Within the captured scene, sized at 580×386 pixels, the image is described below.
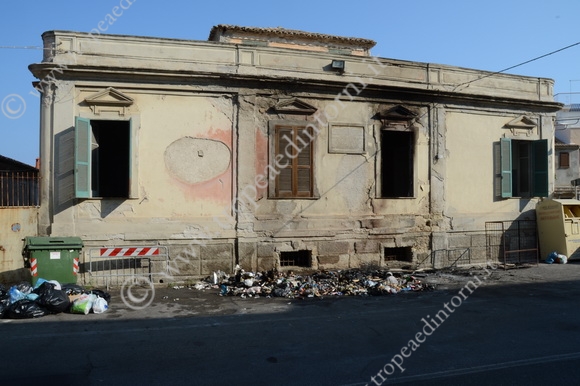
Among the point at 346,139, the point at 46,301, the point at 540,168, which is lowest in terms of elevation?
the point at 46,301

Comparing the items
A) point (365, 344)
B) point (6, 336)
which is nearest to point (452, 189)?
point (365, 344)

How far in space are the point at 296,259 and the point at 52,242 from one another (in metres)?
5.61

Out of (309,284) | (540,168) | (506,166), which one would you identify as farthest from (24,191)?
(540,168)

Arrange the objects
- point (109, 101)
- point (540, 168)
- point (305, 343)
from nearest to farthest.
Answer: point (305, 343)
point (109, 101)
point (540, 168)

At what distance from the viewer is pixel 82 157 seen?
33.0 ft

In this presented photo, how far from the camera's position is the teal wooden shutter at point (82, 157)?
32.6ft

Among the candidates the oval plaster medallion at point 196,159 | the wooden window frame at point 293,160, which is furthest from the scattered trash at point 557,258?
the oval plaster medallion at point 196,159

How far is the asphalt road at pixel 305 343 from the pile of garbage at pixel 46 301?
204 millimetres

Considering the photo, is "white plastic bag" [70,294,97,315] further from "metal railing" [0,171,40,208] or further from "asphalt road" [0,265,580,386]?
"metal railing" [0,171,40,208]

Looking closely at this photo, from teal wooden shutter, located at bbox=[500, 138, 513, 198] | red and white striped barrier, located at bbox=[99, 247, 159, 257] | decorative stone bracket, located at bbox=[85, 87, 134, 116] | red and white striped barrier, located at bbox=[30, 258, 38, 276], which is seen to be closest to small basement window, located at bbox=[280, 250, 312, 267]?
red and white striped barrier, located at bbox=[99, 247, 159, 257]

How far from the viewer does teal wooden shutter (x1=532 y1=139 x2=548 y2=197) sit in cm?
1419

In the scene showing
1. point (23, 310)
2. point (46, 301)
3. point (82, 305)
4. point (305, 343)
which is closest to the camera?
point (305, 343)

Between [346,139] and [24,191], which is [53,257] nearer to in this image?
[24,191]

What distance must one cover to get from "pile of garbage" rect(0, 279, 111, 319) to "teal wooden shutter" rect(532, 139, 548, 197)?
12.7 meters
